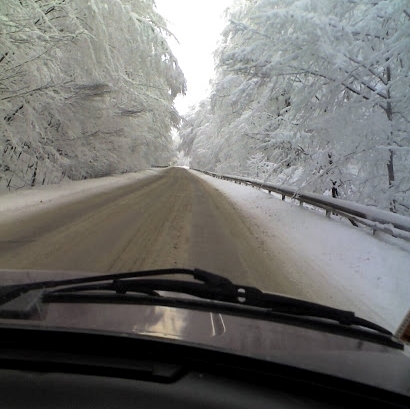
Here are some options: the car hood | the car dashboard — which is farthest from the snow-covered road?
the car dashboard

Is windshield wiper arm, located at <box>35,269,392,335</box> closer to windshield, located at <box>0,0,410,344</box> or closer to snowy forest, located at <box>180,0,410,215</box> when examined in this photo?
windshield, located at <box>0,0,410,344</box>

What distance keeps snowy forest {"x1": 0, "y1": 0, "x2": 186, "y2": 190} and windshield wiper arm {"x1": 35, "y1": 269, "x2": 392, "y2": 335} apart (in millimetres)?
8380

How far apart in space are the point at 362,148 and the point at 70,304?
25.1ft

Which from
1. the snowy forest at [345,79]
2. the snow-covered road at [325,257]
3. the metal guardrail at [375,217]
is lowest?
the snow-covered road at [325,257]

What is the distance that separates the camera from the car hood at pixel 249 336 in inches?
66.7

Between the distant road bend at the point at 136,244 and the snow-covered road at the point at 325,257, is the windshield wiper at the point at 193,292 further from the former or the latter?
the distant road bend at the point at 136,244

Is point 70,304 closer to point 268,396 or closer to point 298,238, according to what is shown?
point 268,396

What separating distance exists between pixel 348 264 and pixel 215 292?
4418 millimetres

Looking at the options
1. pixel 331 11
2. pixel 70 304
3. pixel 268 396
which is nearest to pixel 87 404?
pixel 268 396

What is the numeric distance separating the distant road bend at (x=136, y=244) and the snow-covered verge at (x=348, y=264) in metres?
0.51

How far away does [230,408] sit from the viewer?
4.91ft

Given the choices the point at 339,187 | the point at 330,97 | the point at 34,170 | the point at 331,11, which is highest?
the point at 331,11

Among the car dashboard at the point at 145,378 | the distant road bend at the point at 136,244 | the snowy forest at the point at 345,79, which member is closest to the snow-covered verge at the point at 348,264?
the distant road bend at the point at 136,244

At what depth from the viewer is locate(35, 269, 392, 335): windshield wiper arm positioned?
2.45 metres
